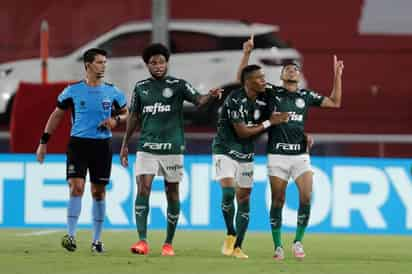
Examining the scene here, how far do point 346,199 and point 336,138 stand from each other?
11.5 ft

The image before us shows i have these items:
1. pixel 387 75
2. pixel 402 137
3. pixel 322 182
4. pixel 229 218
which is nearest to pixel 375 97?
pixel 387 75

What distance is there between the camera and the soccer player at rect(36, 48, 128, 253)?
580 inches

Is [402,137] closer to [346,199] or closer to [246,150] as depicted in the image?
[346,199]

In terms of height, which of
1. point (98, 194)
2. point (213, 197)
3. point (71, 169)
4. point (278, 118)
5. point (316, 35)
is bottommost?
point (213, 197)

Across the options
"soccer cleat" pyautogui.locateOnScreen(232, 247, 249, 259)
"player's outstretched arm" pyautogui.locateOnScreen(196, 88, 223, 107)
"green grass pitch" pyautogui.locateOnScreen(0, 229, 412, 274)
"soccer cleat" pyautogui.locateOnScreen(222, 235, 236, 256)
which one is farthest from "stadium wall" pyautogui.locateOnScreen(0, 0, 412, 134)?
"soccer cleat" pyautogui.locateOnScreen(232, 247, 249, 259)

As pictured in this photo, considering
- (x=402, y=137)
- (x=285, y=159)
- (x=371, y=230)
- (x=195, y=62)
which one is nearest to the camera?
(x=285, y=159)

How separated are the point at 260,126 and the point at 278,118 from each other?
0.21m

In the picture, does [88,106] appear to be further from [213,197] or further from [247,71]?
[213,197]

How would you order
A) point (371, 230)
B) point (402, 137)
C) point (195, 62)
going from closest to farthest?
1. point (371, 230)
2. point (402, 137)
3. point (195, 62)

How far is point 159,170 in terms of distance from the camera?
48.6ft

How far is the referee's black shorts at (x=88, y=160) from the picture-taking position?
48.4 feet

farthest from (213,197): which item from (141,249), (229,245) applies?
(141,249)

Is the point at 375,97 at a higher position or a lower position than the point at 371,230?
higher

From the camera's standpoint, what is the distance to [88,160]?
14.8 meters
